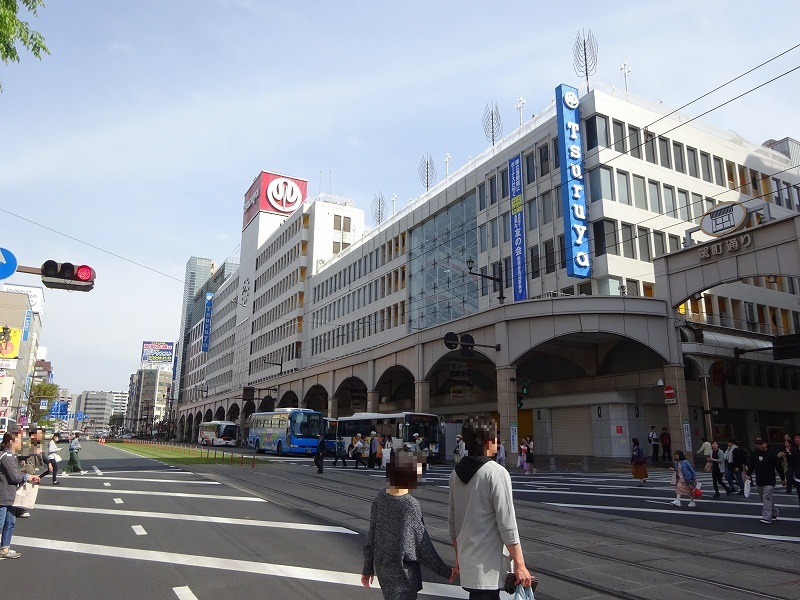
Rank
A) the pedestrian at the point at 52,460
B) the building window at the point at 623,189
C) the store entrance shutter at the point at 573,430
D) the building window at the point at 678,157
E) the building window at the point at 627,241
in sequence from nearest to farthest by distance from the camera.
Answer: the pedestrian at the point at 52,460 < the building window at the point at 627,241 < the building window at the point at 623,189 < the store entrance shutter at the point at 573,430 < the building window at the point at 678,157

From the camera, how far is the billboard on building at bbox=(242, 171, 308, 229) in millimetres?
98375

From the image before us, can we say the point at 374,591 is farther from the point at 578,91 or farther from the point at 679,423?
the point at 578,91

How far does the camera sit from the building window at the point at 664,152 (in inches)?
1421

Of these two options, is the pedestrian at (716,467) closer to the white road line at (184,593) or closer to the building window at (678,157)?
the white road line at (184,593)

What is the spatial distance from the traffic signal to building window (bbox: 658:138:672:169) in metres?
33.9

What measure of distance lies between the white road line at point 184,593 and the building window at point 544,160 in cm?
3216

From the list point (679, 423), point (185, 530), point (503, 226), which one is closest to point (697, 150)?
point (503, 226)

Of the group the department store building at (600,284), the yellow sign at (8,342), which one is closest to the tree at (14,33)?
the department store building at (600,284)

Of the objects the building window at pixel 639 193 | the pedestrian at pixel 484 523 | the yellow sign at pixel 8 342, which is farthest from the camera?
the yellow sign at pixel 8 342

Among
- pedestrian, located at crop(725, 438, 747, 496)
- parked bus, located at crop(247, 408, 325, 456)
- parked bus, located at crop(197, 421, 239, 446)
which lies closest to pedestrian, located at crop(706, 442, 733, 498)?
pedestrian, located at crop(725, 438, 747, 496)

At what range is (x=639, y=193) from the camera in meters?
34.4

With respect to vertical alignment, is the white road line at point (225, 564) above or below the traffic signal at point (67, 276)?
below

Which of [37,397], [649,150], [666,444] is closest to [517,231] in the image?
[649,150]

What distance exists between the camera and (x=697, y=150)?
3794 centimetres
